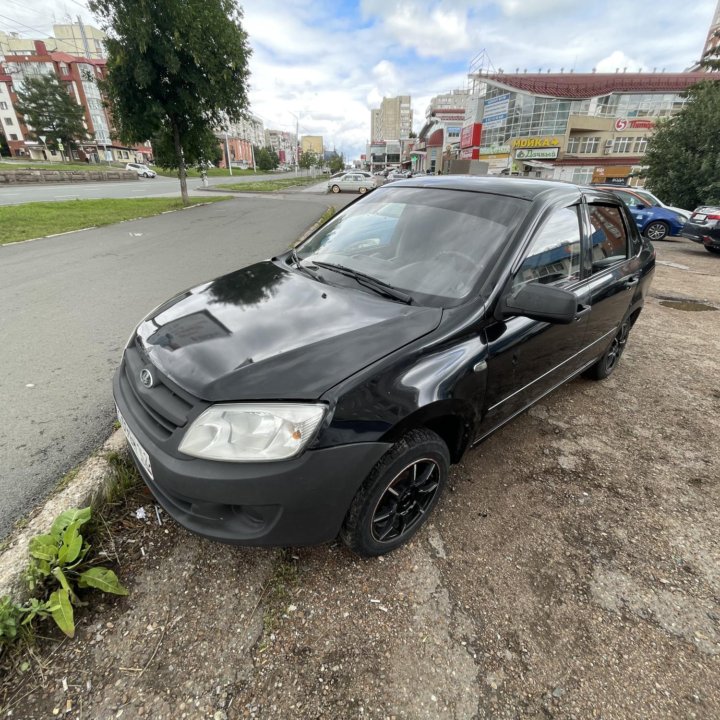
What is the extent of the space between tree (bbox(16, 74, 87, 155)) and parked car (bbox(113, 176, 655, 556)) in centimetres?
7511

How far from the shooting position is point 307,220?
13.1m

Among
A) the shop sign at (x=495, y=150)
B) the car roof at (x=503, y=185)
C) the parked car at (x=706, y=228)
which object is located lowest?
the parked car at (x=706, y=228)

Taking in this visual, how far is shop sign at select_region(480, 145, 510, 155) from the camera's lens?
186 feet

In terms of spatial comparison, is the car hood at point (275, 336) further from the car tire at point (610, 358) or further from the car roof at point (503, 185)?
the car tire at point (610, 358)

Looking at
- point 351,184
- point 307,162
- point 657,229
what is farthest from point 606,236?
point 307,162

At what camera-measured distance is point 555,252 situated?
2533 millimetres

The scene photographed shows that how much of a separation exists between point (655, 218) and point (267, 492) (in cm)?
1674

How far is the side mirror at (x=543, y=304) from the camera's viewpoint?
6.33 ft

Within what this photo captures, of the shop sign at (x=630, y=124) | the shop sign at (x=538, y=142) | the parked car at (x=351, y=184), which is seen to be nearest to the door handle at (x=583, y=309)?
the parked car at (x=351, y=184)

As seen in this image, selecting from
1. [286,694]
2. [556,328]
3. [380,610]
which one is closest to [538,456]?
[556,328]

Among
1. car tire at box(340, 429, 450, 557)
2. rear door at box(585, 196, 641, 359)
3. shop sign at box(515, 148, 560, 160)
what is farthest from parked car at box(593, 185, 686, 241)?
shop sign at box(515, 148, 560, 160)

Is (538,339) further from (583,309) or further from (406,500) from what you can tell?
(406,500)

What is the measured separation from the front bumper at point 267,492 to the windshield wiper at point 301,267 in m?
1.23

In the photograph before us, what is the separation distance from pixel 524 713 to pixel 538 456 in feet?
5.35
